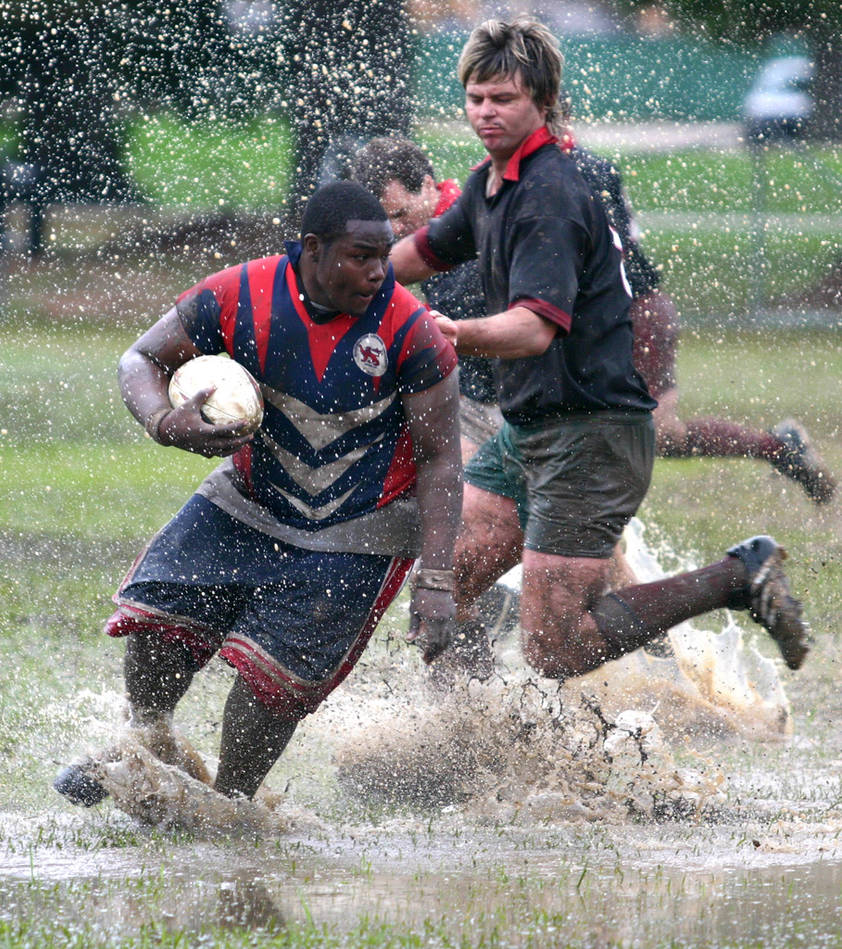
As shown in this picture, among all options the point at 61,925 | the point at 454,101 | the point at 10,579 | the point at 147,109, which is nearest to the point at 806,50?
the point at 454,101

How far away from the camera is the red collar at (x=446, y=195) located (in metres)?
6.71

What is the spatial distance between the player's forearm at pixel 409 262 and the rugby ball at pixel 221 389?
1.39m

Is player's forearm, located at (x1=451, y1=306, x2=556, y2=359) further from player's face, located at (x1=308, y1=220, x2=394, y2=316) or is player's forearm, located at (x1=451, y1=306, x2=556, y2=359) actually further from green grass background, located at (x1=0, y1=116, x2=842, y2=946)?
green grass background, located at (x1=0, y1=116, x2=842, y2=946)

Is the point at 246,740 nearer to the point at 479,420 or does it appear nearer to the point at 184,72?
the point at 479,420

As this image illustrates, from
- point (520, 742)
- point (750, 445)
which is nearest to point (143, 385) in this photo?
point (520, 742)

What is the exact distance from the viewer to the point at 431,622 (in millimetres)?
4637

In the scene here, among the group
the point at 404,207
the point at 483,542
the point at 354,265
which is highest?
the point at 354,265

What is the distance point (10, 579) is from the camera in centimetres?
851

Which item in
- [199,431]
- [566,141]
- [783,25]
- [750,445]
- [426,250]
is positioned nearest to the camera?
[199,431]

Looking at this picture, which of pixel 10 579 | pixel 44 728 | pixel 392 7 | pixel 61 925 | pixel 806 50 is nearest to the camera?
pixel 61 925

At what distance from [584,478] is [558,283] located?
694mm

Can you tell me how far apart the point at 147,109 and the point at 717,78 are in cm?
766

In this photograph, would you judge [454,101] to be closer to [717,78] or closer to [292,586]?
[717,78]

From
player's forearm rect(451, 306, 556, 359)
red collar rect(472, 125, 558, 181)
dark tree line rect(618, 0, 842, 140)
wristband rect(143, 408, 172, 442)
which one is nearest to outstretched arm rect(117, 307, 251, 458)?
wristband rect(143, 408, 172, 442)
